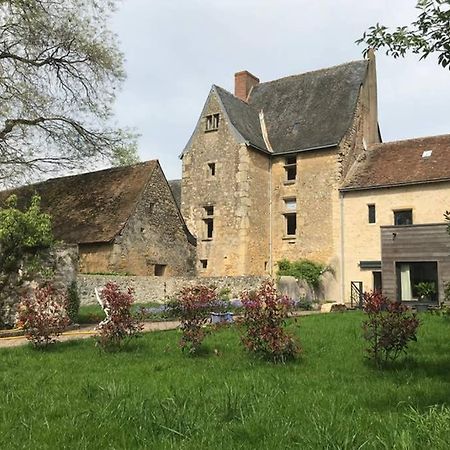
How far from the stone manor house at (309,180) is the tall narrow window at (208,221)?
57 millimetres

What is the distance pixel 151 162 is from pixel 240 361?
18.3m

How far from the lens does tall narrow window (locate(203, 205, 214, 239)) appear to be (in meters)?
28.5

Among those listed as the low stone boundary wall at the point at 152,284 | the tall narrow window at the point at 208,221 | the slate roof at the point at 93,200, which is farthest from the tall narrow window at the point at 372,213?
the slate roof at the point at 93,200

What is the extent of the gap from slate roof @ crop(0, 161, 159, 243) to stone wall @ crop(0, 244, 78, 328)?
7238 mm

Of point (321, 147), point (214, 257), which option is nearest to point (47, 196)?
point (214, 257)

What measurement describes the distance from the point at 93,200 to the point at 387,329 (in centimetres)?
1939

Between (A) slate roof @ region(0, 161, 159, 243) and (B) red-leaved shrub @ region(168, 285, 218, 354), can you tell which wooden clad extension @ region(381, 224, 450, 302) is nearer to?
(A) slate roof @ region(0, 161, 159, 243)

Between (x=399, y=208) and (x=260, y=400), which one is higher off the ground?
(x=399, y=208)

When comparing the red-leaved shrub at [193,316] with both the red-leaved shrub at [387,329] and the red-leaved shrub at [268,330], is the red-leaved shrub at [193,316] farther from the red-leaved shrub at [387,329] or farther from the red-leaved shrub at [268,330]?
the red-leaved shrub at [387,329]

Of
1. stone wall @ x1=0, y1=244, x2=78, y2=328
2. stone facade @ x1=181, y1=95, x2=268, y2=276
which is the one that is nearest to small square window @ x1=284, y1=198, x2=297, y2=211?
Answer: stone facade @ x1=181, y1=95, x2=268, y2=276

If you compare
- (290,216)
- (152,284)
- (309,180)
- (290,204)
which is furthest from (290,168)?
(152,284)

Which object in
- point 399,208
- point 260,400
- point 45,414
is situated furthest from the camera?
point 399,208

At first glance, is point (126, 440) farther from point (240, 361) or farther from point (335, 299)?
point (335, 299)

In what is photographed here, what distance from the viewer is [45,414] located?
191 inches
